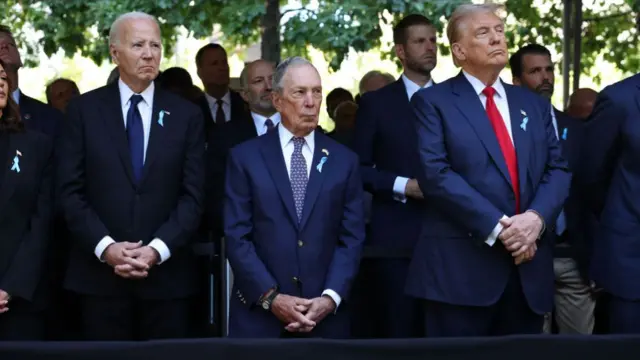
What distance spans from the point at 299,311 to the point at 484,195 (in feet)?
3.25

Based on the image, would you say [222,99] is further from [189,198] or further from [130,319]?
[130,319]

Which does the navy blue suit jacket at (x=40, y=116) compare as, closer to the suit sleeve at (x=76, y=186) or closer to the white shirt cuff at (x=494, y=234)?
the suit sleeve at (x=76, y=186)

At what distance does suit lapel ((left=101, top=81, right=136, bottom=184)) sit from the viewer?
6465 millimetres

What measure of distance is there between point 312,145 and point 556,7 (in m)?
7.20

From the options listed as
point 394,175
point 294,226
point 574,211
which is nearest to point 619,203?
point 574,211

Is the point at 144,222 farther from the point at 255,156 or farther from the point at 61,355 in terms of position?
the point at 61,355

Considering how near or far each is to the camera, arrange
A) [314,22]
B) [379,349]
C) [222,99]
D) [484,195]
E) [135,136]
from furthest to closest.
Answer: [314,22] → [222,99] → [135,136] → [484,195] → [379,349]

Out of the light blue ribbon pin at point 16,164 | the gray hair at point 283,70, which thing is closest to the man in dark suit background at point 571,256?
the gray hair at point 283,70

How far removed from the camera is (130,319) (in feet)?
21.5

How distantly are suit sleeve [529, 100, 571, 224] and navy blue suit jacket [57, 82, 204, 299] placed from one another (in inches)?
67.1

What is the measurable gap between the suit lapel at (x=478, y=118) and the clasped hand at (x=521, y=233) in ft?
0.66

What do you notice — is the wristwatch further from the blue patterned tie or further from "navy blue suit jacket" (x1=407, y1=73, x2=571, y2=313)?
"navy blue suit jacket" (x1=407, y1=73, x2=571, y2=313)

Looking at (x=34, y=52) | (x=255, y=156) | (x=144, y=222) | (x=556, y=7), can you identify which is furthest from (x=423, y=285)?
(x=34, y=52)

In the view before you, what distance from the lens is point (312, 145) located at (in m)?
6.40
